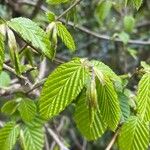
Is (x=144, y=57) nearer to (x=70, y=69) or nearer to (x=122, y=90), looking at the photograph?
(x=122, y=90)

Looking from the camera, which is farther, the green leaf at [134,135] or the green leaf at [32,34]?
the green leaf at [134,135]

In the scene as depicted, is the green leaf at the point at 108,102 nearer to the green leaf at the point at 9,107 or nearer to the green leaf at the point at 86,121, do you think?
the green leaf at the point at 86,121

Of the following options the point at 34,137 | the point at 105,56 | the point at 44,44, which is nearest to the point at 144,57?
the point at 105,56

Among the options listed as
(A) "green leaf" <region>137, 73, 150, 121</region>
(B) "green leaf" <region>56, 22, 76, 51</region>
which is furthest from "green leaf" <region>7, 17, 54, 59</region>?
(A) "green leaf" <region>137, 73, 150, 121</region>

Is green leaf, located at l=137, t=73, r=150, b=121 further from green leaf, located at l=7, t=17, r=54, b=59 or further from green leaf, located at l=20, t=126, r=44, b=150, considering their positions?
green leaf, located at l=20, t=126, r=44, b=150

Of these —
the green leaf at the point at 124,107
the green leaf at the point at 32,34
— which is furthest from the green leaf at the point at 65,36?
the green leaf at the point at 124,107

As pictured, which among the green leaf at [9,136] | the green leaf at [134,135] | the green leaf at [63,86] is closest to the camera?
the green leaf at [63,86]

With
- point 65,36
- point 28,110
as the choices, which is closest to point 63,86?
point 65,36
